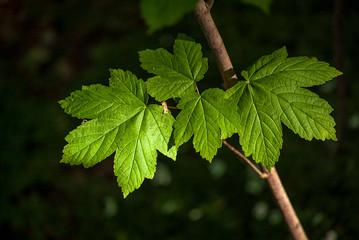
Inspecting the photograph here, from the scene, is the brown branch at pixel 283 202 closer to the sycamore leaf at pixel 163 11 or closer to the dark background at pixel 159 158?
the sycamore leaf at pixel 163 11

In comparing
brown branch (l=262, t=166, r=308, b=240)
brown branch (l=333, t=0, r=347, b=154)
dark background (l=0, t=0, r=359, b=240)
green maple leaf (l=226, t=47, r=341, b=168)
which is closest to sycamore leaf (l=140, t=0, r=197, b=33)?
green maple leaf (l=226, t=47, r=341, b=168)

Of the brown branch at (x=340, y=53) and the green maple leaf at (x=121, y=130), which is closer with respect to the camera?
the green maple leaf at (x=121, y=130)

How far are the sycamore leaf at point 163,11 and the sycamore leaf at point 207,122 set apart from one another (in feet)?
1.55

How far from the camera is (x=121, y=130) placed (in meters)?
1.36

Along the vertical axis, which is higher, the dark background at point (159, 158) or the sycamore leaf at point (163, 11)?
the sycamore leaf at point (163, 11)

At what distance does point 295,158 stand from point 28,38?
489 centimetres

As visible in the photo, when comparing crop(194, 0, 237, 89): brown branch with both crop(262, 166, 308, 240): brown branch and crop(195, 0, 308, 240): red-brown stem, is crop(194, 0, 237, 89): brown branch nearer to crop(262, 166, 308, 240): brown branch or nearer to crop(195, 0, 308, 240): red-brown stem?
crop(195, 0, 308, 240): red-brown stem

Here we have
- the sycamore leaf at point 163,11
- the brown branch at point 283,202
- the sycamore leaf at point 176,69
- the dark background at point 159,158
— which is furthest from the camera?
the dark background at point 159,158

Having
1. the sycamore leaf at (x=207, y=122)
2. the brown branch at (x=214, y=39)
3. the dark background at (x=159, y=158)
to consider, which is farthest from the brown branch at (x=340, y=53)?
the sycamore leaf at (x=207, y=122)

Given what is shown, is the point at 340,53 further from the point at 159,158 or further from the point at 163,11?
the point at 163,11

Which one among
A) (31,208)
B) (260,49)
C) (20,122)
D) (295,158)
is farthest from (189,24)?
(31,208)

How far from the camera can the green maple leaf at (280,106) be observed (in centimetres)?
125

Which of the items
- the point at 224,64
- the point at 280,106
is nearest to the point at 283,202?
the point at 280,106

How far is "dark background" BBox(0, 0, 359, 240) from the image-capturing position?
3242 millimetres
